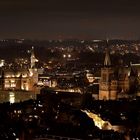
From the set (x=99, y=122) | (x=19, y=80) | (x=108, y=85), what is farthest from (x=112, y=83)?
(x=19, y=80)

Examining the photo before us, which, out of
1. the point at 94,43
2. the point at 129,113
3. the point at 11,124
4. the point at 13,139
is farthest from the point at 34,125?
the point at 94,43

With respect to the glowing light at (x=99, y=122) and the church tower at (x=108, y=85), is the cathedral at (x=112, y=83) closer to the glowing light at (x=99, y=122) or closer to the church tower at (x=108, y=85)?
the church tower at (x=108, y=85)

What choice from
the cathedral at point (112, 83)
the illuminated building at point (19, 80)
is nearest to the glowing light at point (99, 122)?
the cathedral at point (112, 83)

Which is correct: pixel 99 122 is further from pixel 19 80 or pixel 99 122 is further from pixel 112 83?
pixel 19 80

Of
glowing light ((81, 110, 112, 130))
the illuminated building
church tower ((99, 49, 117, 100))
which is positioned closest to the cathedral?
church tower ((99, 49, 117, 100))

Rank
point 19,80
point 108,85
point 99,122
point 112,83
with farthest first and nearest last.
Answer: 1. point 19,80
2. point 112,83
3. point 108,85
4. point 99,122

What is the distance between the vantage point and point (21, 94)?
162ft

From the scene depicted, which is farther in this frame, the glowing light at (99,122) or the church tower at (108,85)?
the church tower at (108,85)

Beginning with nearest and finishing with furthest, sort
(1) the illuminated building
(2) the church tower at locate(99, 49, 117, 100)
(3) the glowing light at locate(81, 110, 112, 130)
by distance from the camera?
(3) the glowing light at locate(81, 110, 112, 130) → (2) the church tower at locate(99, 49, 117, 100) → (1) the illuminated building

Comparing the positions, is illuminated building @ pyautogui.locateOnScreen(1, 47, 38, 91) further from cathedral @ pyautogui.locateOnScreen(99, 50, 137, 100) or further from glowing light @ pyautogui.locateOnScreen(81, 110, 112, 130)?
glowing light @ pyautogui.locateOnScreen(81, 110, 112, 130)

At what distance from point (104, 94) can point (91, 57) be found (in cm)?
7024

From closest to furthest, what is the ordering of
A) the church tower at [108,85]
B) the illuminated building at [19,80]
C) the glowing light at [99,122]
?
the glowing light at [99,122] → the church tower at [108,85] → the illuminated building at [19,80]

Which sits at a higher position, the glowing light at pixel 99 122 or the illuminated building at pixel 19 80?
the illuminated building at pixel 19 80

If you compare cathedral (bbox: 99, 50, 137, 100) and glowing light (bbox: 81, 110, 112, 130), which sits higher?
cathedral (bbox: 99, 50, 137, 100)
